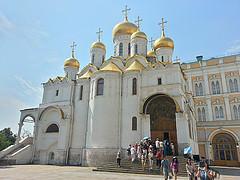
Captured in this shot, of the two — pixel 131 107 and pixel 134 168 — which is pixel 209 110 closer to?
pixel 131 107

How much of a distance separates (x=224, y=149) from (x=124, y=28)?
65.5ft

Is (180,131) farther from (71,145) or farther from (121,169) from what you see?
(71,145)

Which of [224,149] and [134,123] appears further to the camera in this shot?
[224,149]

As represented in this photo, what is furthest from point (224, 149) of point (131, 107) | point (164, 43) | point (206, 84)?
point (164, 43)

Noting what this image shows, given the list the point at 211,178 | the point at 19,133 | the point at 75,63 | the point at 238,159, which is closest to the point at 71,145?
the point at 19,133

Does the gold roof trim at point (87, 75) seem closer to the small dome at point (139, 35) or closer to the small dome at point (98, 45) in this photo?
the small dome at point (98, 45)

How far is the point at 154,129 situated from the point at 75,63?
14894 mm

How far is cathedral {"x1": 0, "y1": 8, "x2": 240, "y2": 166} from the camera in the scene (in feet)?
63.9

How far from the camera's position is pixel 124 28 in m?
26.7

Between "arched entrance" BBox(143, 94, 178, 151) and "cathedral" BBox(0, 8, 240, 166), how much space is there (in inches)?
3.5

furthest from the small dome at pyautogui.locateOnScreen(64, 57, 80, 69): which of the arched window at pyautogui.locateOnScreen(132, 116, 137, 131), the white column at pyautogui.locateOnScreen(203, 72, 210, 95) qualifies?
the white column at pyautogui.locateOnScreen(203, 72, 210, 95)

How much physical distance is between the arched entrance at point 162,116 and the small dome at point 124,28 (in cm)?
1085

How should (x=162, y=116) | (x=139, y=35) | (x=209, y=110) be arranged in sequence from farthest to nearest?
(x=209, y=110)
(x=139, y=35)
(x=162, y=116)

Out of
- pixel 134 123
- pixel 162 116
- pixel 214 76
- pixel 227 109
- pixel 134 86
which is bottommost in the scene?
pixel 134 123
